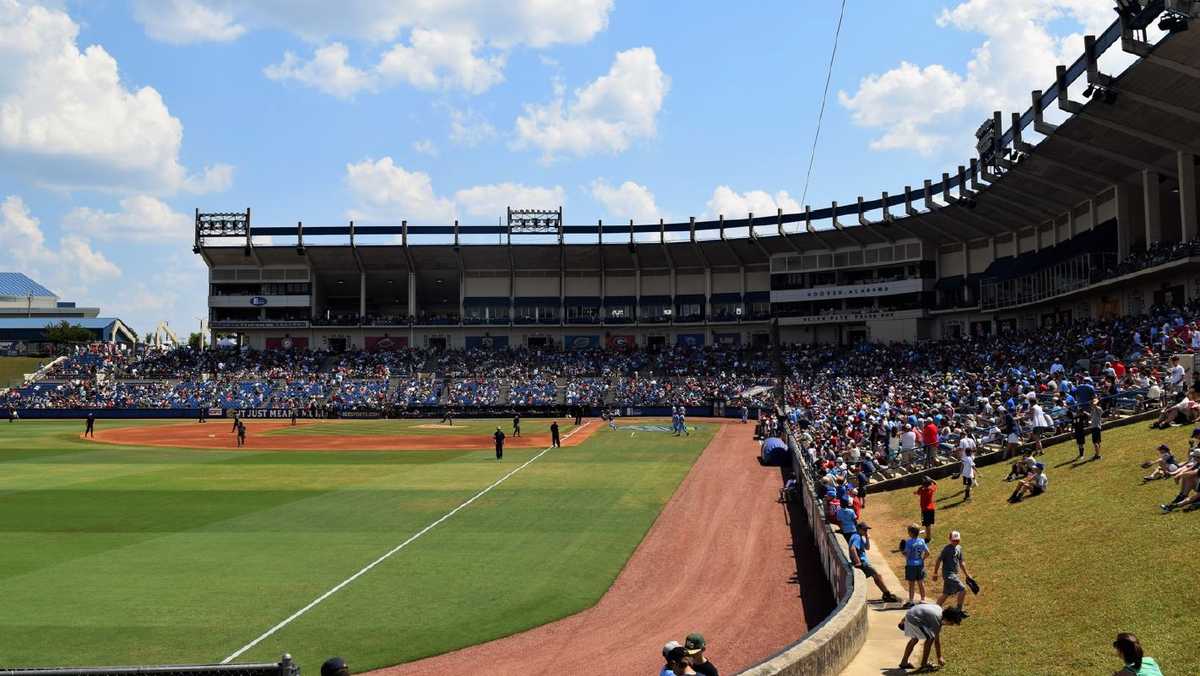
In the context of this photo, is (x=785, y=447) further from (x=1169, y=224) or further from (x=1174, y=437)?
(x=1169, y=224)

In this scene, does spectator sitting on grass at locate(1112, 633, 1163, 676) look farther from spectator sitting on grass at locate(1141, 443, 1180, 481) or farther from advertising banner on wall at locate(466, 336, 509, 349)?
advertising banner on wall at locate(466, 336, 509, 349)

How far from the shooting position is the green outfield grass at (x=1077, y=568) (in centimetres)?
1212

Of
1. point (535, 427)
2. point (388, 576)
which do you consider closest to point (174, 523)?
point (388, 576)

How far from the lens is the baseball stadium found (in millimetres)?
14297

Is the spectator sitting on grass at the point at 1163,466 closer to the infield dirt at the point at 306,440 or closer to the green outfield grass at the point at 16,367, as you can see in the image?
the infield dirt at the point at 306,440

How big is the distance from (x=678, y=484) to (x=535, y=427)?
29289mm

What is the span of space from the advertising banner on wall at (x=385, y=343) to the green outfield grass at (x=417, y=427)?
26.6 m

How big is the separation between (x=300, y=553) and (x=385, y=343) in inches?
2995

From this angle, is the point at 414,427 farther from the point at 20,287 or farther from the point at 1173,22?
the point at 20,287

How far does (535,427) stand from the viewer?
198ft

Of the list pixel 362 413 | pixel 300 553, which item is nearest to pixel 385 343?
pixel 362 413

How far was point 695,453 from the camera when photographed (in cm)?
4209

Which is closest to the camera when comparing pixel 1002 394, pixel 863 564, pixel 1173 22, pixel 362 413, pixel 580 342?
pixel 863 564

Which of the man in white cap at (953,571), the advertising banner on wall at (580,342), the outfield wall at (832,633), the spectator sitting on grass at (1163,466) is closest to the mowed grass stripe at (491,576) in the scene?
the outfield wall at (832,633)
